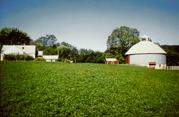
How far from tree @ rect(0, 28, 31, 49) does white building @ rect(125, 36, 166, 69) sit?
69111 millimetres

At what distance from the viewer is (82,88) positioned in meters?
13.8

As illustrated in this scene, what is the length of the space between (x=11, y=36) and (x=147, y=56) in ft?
244

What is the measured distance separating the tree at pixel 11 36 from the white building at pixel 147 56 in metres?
69.1

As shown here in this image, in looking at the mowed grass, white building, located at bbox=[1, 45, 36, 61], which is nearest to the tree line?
white building, located at bbox=[1, 45, 36, 61]

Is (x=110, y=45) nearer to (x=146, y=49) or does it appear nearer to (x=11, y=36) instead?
(x=146, y=49)

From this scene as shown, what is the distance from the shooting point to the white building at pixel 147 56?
53094 mm

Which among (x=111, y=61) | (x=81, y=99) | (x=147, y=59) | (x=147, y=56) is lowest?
(x=81, y=99)

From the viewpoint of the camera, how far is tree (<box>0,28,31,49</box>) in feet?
353

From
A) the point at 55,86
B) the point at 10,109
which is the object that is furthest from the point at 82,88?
the point at 10,109

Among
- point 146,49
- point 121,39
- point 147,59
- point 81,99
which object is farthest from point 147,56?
point 81,99

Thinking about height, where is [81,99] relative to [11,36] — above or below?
below

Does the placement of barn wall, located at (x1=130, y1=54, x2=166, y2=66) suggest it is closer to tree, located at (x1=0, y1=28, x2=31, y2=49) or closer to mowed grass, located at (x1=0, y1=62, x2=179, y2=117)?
mowed grass, located at (x1=0, y1=62, x2=179, y2=117)

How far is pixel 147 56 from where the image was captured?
53281 mm

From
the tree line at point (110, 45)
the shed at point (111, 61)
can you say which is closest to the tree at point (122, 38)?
the tree line at point (110, 45)
